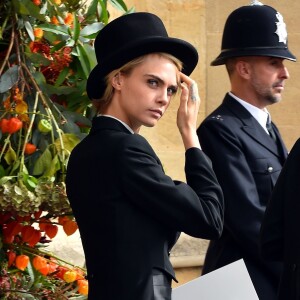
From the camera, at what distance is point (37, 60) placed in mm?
4102

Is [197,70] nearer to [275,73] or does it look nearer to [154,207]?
[275,73]

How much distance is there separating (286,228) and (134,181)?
59 centimetres

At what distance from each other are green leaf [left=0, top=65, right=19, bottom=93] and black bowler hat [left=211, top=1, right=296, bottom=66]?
1.11m

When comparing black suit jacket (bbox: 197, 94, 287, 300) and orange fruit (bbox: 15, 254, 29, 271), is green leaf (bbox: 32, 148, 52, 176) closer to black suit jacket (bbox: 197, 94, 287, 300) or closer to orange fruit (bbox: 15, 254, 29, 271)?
orange fruit (bbox: 15, 254, 29, 271)

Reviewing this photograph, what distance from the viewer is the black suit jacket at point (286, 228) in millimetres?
3723

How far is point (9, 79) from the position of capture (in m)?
4.03

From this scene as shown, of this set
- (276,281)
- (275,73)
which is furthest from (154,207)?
(275,73)

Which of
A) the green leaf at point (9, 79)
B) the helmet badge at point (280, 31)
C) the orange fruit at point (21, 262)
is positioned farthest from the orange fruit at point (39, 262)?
the helmet badge at point (280, 31)

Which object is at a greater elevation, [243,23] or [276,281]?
[243,23]

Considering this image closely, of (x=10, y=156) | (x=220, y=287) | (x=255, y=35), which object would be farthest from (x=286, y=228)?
(x=255, y=35)

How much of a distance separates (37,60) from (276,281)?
1.16 meters

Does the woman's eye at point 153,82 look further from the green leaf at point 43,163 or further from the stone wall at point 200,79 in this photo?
the stone wall at point 200,79

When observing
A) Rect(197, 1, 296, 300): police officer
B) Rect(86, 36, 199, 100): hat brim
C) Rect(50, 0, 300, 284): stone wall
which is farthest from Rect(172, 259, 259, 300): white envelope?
Rect(50, 0, 300, 284): stone wall

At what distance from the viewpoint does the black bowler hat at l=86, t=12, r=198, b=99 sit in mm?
3617
